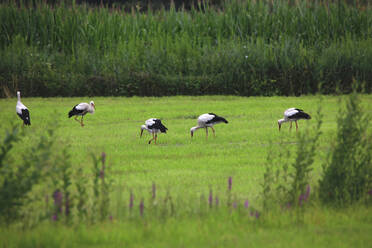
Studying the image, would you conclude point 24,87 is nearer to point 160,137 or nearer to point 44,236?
point 160,137

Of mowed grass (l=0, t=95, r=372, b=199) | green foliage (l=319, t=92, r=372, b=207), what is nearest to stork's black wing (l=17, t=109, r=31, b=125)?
mowed grass (l=0, t=95, r=372, b=199)

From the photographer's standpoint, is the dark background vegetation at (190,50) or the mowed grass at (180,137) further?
the dark background vegetation at (190,50)

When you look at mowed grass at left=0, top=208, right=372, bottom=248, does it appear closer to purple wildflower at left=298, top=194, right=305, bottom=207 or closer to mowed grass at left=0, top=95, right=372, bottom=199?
purple wildflower at left=298, top=194, right=305, bottom=207

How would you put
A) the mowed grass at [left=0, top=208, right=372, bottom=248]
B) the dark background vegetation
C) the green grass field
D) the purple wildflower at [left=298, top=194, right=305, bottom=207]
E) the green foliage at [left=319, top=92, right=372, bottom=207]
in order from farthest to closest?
the dark background vegetation, the green foliage at [left=319, top=92, right=372, bottom=207], the purple wildflower at [left=298, top=194, right=305, bottom=207], the green grass field, the mowed grass at [left=0, top=208, right=372, bottom=248]

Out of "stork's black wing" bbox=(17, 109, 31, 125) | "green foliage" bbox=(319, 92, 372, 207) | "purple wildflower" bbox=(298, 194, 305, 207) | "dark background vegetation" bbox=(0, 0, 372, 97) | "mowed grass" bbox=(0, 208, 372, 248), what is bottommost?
"mowed grass" bbox=(0, 208, 372, 248)

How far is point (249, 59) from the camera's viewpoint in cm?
2283

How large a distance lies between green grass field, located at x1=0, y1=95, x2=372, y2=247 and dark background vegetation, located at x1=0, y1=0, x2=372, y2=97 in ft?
4.18

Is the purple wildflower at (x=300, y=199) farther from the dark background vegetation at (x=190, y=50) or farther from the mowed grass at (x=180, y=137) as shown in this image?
the dark background vegetation at (x=190, y=50)

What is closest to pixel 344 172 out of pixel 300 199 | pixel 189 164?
pixel 300 199

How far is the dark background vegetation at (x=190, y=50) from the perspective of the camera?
22.6 metres

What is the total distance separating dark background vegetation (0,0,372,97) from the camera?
22594 millimetres

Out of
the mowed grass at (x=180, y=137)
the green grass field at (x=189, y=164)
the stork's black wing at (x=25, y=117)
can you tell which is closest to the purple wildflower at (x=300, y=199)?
the green grass field at (x=189, y=164)

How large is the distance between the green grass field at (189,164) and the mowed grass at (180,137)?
19 millimetres

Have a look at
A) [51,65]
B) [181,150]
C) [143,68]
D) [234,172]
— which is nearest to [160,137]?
[181,150]
